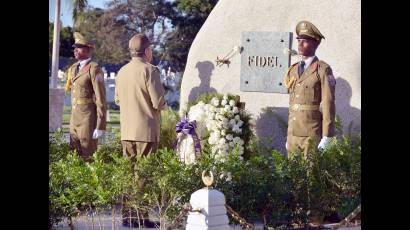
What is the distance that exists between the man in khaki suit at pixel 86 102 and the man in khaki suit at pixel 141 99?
0.71 metres

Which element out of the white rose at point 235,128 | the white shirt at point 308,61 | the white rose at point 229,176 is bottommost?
the white rose at point 229,176

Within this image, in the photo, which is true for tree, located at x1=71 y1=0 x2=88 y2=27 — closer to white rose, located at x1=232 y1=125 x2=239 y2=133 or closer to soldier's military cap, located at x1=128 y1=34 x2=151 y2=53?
white rose, located at x1=232 y1=125 x2=239 y2=133

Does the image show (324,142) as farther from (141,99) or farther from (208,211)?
(208,211)

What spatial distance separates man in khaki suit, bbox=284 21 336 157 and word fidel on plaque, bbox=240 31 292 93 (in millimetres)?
922

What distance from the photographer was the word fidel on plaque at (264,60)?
30.7 ft

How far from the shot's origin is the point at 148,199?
265 inches

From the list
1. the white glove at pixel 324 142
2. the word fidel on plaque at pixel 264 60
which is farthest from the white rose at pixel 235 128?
the white glove at pixel 324 142

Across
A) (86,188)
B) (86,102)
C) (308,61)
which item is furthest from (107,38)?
(86,188)

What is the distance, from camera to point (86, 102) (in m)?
9.25

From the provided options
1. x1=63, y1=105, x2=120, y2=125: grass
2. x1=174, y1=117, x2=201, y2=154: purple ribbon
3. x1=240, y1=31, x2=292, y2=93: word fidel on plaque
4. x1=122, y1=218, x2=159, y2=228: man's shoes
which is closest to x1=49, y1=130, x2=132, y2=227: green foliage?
x1=122, y1=218, x2=159, y2=228: man's shoes

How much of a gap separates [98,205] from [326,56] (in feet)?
11.7

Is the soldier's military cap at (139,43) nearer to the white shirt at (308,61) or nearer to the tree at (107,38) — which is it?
the white shirt at (308,61)

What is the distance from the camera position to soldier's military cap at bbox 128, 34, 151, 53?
8.29m
